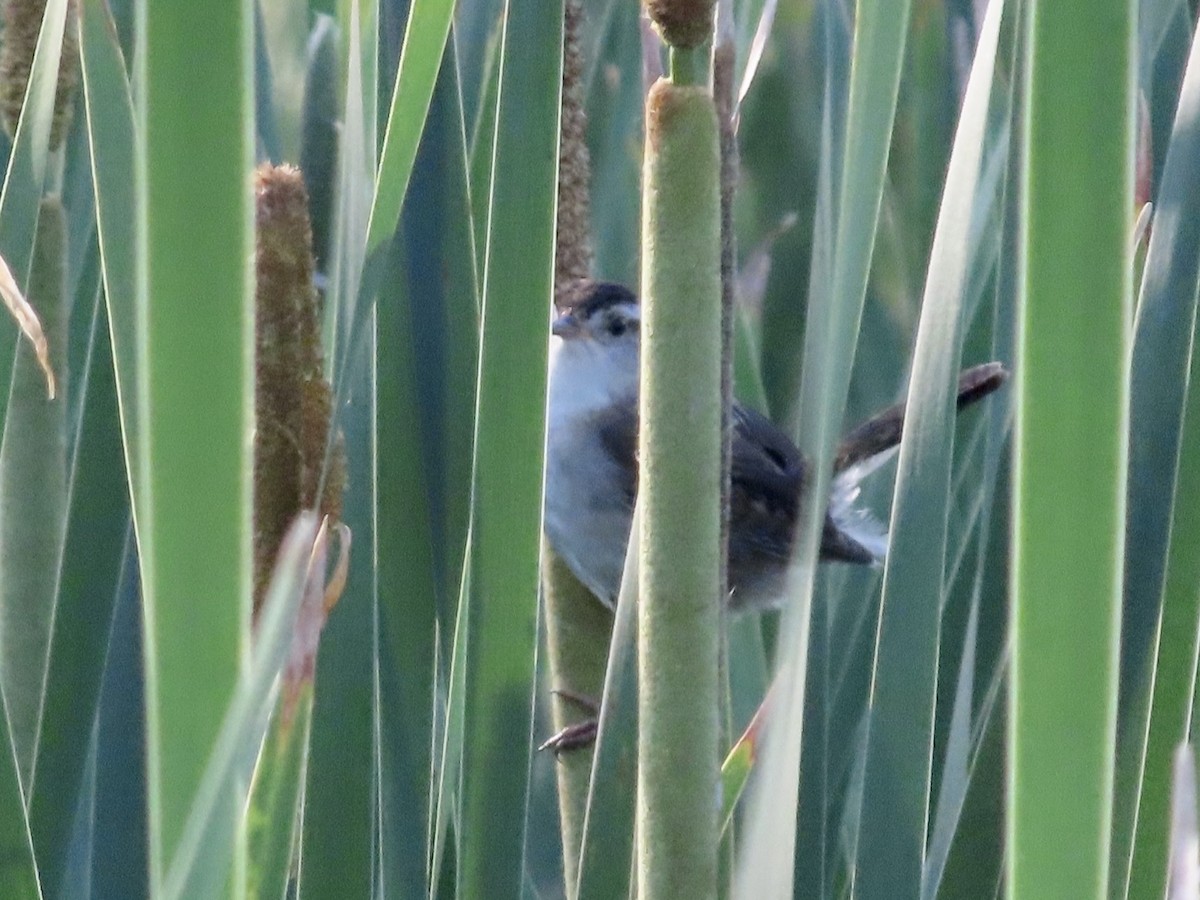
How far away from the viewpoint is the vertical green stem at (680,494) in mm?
495

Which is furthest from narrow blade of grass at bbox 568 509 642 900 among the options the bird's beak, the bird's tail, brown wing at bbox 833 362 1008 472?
the bird's beak

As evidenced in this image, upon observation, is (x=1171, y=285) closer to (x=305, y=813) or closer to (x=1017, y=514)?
(x=1017, y=514)

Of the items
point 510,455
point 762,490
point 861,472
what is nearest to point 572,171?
point 510,455

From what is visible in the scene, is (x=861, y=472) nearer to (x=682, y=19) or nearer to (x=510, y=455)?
(x=510, y=455)

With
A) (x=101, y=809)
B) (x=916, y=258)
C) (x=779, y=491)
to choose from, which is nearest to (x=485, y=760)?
(x=101, y=809)

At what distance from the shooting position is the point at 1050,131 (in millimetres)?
420

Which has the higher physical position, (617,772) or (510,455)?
(510,455)

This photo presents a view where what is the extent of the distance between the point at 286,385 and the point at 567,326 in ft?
4.43

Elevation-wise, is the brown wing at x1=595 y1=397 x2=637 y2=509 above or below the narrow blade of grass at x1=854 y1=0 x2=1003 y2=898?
above

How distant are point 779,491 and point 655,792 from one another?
1639mm

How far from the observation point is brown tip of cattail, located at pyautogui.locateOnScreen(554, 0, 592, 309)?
0.93 metres

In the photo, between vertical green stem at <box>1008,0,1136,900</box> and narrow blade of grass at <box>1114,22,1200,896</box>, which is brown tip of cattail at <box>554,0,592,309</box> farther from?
vertical green stem at <box>1008,0,1136,900</box>

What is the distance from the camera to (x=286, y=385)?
62 cm

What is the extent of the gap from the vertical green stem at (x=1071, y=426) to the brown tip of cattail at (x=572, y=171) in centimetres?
53
